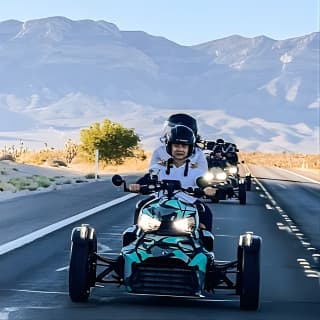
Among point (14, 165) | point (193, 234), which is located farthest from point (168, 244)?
point (14, 165)

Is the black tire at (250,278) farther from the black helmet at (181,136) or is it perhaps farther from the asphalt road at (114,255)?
the black helmet at (181,136)

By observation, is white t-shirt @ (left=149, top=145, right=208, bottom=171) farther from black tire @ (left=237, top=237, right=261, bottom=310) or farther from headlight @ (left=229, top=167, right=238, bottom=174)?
headlight @ (left=229, top=167, right=238, bottom=174)

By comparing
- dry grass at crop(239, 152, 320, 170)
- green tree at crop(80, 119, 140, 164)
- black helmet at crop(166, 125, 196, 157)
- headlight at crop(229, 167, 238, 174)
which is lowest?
black helmet at crop(166, 125, 196, 157)

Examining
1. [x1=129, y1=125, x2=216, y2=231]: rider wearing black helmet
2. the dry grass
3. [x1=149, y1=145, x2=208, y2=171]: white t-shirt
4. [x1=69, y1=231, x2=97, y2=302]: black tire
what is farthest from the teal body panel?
the dry grass

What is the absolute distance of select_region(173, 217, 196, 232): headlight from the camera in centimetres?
1051

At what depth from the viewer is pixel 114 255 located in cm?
1570

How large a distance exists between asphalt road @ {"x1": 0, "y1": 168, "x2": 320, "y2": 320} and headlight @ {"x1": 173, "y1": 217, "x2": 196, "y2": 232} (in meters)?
0.82

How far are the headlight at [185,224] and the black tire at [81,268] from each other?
0.89 meters

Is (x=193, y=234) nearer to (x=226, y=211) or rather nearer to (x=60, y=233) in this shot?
(x=60, y=233)

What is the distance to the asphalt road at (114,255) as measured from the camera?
1049cm

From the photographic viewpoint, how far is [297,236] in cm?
2050

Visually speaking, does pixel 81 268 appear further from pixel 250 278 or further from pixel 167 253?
pixel 250 278

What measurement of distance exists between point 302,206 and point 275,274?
1877cm

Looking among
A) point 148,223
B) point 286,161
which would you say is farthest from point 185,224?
point 286,161
